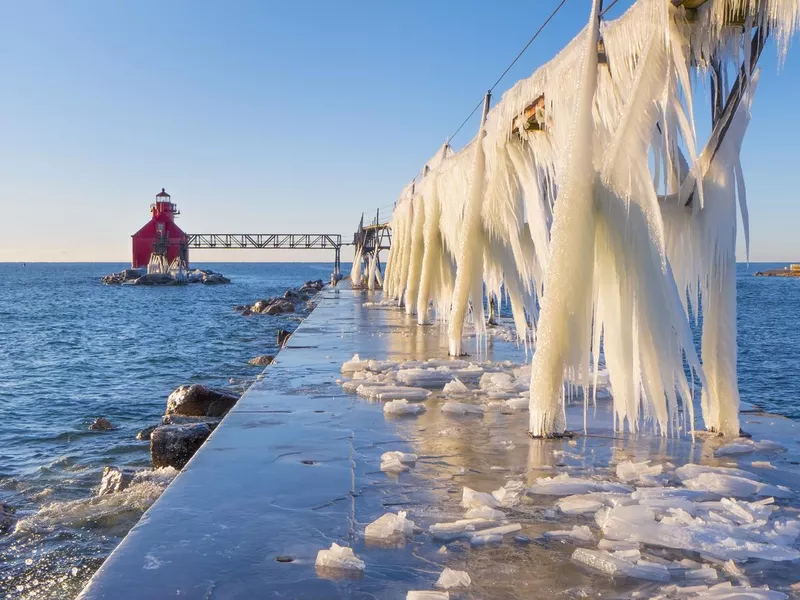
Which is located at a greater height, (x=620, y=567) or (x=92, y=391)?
(x=620, y=567)

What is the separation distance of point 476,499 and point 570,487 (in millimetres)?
744

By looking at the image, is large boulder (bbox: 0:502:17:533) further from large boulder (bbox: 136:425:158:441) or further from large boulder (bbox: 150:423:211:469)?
large boulder (bbox: 136:425:158:441)

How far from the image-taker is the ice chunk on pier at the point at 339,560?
11.7ft

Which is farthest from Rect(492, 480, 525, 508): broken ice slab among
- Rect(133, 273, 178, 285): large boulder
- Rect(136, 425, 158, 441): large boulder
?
Rect(133, 273, 178, 285): large boulder

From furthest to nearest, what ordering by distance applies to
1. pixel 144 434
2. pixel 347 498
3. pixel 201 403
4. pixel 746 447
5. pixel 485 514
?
pixel 144 434 → pixel 201 403 → pixel 746 447 → pixel 347 498 → pixel 485 514

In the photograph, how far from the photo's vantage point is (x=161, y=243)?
89.4 m

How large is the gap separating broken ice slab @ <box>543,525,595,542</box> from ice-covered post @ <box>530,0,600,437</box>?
1913 mm

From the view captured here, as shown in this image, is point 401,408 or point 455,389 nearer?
point 401,408

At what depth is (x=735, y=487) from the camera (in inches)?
190

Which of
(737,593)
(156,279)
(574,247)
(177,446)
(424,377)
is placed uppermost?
(156,279)

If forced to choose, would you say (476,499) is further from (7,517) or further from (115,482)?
(7,517)

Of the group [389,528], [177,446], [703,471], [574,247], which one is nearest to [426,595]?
[389,528]

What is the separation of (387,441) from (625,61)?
3588mm

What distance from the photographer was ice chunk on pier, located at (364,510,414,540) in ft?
13.1
